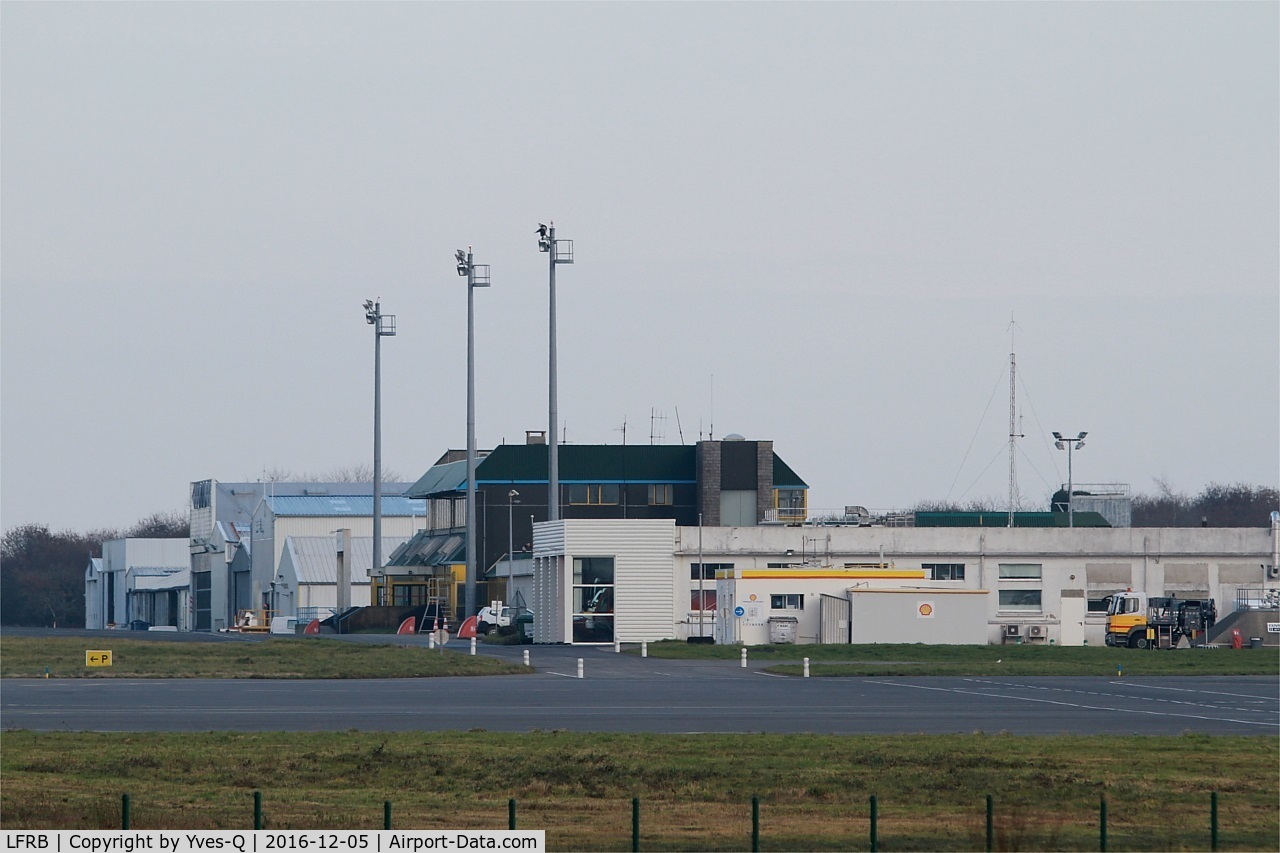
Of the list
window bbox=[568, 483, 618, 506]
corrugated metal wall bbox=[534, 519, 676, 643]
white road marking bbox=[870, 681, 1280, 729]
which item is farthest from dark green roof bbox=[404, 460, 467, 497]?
white road marking bbox=[870, 681, 1280, 729]

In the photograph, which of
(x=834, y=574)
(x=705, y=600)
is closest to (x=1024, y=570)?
(x=834, y=574)

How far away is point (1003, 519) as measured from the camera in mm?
105062

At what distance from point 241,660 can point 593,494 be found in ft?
146

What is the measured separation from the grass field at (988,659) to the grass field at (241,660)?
9740 mm

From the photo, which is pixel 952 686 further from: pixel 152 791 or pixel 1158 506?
pixel 1158 506

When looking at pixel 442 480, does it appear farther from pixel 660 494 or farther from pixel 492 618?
pixel 492 618

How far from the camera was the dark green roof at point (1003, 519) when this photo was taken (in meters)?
99.9

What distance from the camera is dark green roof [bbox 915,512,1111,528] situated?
99.9 meters

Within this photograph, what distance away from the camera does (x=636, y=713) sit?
3750 centimetres

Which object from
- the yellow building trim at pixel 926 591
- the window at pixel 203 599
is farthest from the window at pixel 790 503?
the window at pixel 203 599

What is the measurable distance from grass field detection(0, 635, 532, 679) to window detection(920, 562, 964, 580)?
2778 cm

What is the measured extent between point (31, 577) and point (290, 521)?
5113cm

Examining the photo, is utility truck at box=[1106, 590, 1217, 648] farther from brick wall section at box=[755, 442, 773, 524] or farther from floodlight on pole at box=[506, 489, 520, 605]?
floodlight on pole at box=[506, 489, 520, 605]

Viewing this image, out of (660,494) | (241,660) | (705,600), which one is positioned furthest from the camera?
(660,494)
